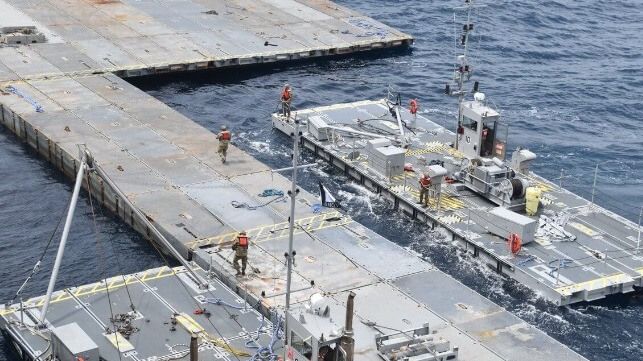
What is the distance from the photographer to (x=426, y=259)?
6262 cm

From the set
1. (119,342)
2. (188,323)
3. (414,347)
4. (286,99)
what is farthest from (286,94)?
(414,347)

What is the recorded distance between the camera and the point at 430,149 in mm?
75812

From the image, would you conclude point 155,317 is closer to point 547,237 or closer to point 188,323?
point 188,323

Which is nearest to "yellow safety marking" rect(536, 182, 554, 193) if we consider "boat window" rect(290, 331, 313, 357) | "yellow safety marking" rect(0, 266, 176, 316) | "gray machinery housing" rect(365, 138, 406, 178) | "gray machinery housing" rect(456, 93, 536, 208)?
"gray machinery housing" rect(456, 93, 536, 208)

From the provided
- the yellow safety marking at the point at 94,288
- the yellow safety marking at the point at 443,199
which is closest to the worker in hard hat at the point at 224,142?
the yellow safety marking at the point at 443,199

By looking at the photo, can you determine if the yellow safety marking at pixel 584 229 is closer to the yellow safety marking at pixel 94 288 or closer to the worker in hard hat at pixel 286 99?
the worker in hard hat at pixel 286 99

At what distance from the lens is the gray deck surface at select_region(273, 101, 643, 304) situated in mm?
58719

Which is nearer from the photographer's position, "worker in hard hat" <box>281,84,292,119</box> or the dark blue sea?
the dark blue sea

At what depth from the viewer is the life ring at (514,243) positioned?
2388 inches

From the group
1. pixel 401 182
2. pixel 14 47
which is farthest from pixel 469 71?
pixel 14 47

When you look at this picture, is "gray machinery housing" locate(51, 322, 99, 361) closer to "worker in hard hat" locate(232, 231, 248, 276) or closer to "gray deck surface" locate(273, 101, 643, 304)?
"worker in hard hat" locate(232, 231, 248, 276)

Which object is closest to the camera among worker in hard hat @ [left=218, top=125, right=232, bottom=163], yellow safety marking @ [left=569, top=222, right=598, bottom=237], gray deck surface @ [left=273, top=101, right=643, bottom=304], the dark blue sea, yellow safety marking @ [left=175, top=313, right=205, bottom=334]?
yellow safety marking @ [left=175, top=313, right=205, bottom=334]

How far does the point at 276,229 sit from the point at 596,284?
17.4m

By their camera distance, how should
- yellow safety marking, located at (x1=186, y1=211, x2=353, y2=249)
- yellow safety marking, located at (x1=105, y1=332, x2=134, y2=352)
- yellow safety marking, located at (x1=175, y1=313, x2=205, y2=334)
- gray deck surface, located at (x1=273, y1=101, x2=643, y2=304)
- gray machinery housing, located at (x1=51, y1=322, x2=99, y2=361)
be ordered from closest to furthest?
gray machinery housing, located at (x1=51, y1=322, x2=99, y2=361) < yellow safety marking, located at (x1=105, y1=332, x2=134, y2=352) < yellow safety marking, located at (x1=175, y1=313, x2=205, y2=334) < gray deck surface, located at (x1=273, y1=101, x2=643, y2=304) < yellow safety marking, located at (x1=186, y1=211, x2=353, y2=249)
